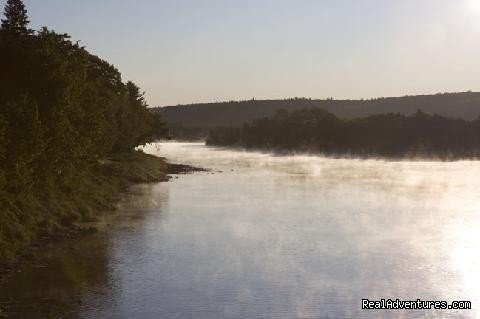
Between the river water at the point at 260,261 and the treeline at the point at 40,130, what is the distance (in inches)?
180

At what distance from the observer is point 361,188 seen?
289 feet

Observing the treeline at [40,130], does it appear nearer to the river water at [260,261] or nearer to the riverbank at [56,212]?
the riverbank at [56,212]

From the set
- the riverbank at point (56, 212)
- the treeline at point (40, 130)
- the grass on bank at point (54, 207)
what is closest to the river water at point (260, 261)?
the riverbank at point (56, 212)

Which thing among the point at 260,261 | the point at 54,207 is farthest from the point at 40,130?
the point at 260,261

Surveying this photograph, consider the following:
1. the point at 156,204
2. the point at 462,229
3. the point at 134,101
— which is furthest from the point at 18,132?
the point at 134,101

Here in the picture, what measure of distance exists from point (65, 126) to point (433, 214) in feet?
129

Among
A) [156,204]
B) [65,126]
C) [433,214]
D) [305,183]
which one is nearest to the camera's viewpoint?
[65,126]

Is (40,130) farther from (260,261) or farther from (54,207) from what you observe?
(260,261)

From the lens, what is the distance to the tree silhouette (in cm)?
5778

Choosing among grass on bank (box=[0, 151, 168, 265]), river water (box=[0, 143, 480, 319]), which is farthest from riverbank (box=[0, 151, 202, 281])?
river water (box=[0, 143, 480, 319])

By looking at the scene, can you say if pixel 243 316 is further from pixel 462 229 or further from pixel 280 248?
pixel 462 229

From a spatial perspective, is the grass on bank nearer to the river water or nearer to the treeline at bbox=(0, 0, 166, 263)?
the treeline at bbox=(0, 0, 166, 263)

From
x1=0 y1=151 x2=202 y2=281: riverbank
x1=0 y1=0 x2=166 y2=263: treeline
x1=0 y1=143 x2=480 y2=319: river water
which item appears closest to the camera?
x1=0 y1=143 x2=480 y2=319: river water

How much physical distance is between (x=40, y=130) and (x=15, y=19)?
55.3 feet
